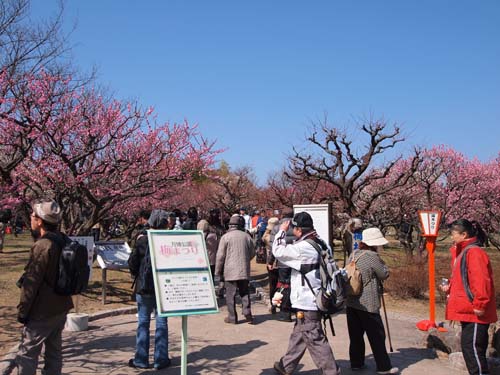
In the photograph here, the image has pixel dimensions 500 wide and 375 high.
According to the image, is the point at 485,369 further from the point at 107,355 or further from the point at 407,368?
the point at 107,355

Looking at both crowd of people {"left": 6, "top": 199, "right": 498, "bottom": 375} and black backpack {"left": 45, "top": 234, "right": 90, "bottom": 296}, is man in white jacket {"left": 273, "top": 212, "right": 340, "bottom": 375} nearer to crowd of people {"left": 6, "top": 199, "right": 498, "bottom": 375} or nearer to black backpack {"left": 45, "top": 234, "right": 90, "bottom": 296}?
crowd of people {"left": 6, "top": 199, "right": 498, "bottom": 375}

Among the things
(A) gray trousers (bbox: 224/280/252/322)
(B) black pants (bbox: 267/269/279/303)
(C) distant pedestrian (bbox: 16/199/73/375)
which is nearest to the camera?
(C) distant pedestrian (bbox: 16/199/73/375)

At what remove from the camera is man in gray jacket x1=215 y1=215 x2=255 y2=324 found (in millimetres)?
7670

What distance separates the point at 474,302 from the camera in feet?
14.8

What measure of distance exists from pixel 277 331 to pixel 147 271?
2823 mm

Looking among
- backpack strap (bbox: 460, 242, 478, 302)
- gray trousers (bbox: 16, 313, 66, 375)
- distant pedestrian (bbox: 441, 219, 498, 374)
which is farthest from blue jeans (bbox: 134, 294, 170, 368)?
backpack strap (bbox: 460, 242, 478, 302)

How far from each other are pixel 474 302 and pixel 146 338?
337 centimetres

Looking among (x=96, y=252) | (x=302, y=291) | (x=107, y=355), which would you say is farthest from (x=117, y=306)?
(x=302, y=291)

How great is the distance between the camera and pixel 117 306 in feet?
28.0

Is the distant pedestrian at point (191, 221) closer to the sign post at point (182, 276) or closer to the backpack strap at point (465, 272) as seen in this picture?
the sign post at point (182, 276)

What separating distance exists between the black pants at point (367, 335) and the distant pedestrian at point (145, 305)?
208 cm

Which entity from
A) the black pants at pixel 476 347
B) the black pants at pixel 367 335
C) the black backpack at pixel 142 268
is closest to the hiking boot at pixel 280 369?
the black pants at pixel 367 335

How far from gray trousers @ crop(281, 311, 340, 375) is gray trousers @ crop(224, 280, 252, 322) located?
9.29 ft

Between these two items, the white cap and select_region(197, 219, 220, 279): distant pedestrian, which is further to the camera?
select_region(197, 219, 220, 279): distant pedestrian
